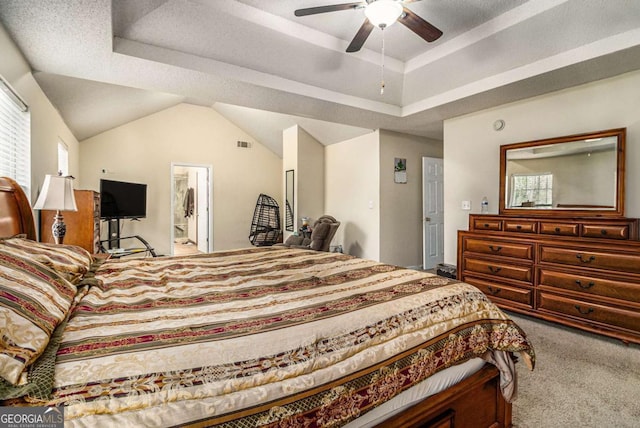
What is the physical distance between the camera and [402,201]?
5.36m

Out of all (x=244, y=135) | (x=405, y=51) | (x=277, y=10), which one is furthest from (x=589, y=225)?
(x=244, y=135)

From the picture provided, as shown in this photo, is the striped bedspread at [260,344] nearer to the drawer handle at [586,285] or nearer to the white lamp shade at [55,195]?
the white lamp shade at [55,195]

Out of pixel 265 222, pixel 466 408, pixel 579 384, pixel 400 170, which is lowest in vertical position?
pixel 579 384

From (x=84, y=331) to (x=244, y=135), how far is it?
652 centimetres

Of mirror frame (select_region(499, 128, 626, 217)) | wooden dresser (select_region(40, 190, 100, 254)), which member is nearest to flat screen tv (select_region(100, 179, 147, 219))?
wooden dresser (select_region(40, 190, 100, 254))

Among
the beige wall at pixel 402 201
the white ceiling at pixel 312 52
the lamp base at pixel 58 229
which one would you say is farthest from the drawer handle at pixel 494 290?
the lamp base at pixel 58 229

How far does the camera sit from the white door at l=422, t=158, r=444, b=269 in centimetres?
548

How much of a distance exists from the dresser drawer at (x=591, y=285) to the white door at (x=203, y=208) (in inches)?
241

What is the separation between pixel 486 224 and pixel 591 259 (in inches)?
38.1

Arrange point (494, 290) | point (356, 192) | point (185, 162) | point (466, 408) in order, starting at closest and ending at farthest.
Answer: point (466, 408) → point (494, 290) → point (356, 192) → point (185, 162)

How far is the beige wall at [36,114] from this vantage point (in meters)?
2.17

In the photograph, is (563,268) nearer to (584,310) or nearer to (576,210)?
(584,310)

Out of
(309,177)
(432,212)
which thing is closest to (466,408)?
(432,212)

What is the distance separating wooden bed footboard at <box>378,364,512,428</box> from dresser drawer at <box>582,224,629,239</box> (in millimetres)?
1991
